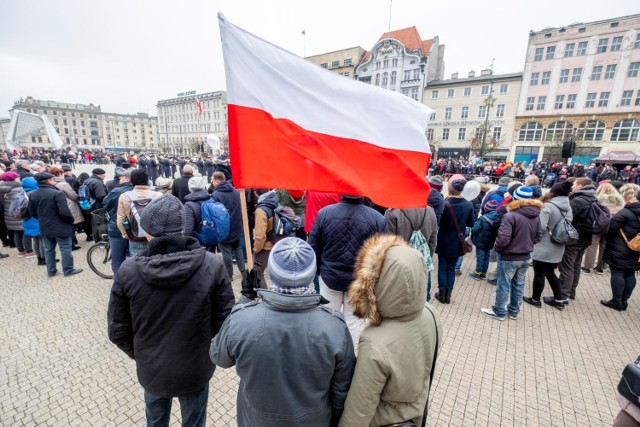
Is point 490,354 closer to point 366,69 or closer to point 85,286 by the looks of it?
point 85,286

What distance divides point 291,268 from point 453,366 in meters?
3.14

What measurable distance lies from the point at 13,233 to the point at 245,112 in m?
8.81

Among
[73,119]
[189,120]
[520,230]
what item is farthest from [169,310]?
[73,119]

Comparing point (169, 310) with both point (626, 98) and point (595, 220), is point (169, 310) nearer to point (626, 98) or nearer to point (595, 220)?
point (595, 220)

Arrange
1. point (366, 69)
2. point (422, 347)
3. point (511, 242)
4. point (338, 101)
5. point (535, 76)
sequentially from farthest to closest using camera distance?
point (366, 69), point (535, 76), point (511, 242), point (338, 101), point (422, 347)

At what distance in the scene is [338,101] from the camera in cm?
260

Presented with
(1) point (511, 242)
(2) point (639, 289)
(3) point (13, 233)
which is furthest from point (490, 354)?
(3) point (13, 233)

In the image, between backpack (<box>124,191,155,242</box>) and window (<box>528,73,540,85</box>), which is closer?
backpack (<box>124,191,155,242</box>)

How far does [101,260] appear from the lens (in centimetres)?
622

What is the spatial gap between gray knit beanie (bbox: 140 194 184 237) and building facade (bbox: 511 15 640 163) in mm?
41227

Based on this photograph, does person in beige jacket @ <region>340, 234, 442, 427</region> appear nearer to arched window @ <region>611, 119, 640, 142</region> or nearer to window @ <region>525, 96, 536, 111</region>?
window @ <region>525, 96, 536, 111</region>

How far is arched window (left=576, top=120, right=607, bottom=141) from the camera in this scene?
35.2m

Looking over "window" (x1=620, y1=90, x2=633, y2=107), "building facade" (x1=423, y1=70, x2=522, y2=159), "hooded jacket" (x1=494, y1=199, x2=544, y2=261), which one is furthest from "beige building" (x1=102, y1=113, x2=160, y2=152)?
"hooded jacket" (x1=494, y1=199, x2=544, y2=261)

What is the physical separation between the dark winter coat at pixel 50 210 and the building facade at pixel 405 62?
149 ft
